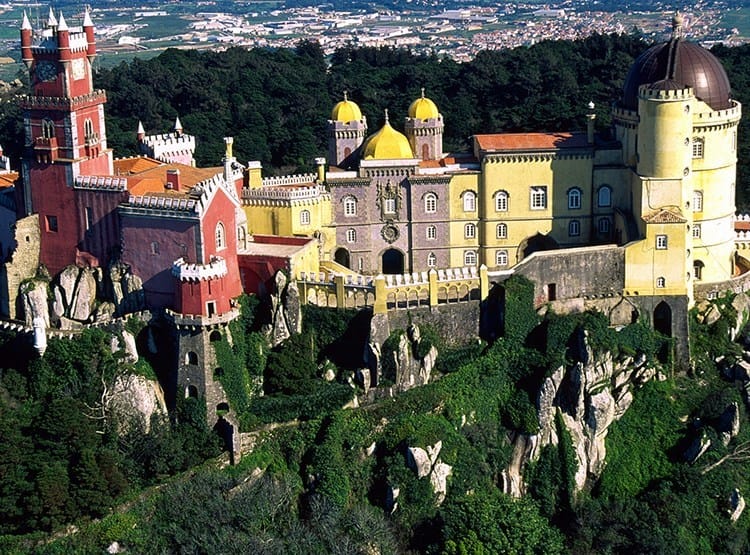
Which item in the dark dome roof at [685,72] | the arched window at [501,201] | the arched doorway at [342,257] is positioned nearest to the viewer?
the dark dome roof at [685,72]

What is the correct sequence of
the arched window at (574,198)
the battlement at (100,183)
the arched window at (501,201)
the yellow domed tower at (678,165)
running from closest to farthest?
the battlement at (100,183) → the yellow domed tower at (678,165) → the arched window at (574,198) → the arched window at (501,201)

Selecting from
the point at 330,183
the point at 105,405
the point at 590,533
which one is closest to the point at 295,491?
the point at 105,405

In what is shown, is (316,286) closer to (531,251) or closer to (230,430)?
(230,430)

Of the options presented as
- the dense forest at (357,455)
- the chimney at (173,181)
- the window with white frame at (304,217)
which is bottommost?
the dense forest at (357,455)

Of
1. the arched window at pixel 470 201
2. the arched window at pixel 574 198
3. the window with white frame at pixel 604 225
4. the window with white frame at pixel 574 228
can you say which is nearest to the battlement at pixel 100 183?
the arched window at pixel 470 201

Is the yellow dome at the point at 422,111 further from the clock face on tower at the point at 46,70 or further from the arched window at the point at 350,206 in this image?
the clock face on tower at the point at 46,70

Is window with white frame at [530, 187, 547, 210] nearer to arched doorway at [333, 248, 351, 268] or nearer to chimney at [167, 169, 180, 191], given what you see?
arched doorway at [333, 248, 351, 268]

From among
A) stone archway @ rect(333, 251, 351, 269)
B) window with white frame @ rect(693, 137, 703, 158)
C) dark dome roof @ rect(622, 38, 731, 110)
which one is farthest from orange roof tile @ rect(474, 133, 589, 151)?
stone archway @ rect(333, 251, 351, 269)
